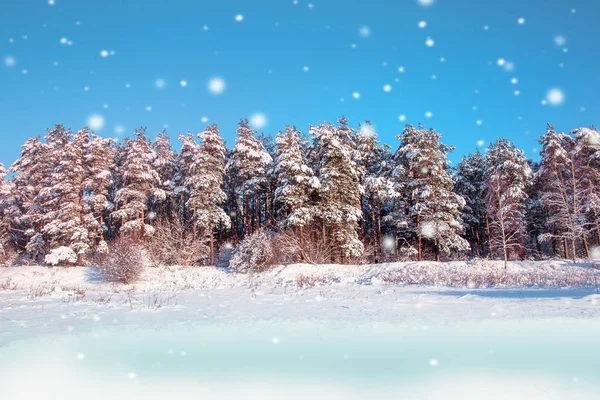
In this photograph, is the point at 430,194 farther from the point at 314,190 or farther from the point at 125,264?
the point at 125,264

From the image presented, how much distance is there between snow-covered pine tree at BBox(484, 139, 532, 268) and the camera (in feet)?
109

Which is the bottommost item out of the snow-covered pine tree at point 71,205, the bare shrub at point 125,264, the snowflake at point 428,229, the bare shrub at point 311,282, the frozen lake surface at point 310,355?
the bare shrub at point 311,282

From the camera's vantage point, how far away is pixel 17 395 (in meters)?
3.73

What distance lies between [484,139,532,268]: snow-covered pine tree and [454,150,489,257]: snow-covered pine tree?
6.19ft

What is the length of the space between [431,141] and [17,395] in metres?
32.8

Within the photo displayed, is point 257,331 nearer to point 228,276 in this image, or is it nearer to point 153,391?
point 153,391

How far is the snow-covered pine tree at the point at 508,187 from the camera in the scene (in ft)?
109

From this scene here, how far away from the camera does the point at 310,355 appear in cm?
498

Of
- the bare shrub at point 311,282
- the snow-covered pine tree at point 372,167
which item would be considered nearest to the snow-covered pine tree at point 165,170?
the snow-covered pine tree at point 372,167

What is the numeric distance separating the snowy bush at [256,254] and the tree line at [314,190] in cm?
125

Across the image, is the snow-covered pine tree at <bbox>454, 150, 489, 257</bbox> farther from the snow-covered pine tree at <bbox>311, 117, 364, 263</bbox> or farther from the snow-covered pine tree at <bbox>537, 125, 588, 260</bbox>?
the snow-covered pine tree at <bbox>311, 117, 364, 263</bbox>

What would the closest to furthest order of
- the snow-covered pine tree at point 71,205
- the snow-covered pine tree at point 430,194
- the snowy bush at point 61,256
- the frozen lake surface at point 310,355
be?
the frozen lake surface at point 310,355
the snowy bush at point 61,256
the snow-covered pine tree at point 71,205
the snow-covered pine tree at point 430,194

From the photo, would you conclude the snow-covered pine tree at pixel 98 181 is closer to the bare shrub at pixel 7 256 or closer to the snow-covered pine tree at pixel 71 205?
the snow-covered pine tree at pixel 71 205

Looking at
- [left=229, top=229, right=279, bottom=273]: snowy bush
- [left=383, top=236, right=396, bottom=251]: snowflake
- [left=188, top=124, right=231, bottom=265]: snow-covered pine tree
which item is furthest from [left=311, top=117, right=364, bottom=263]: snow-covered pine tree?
[left=383, top=236, right=396, bottom=251]: snowflake
